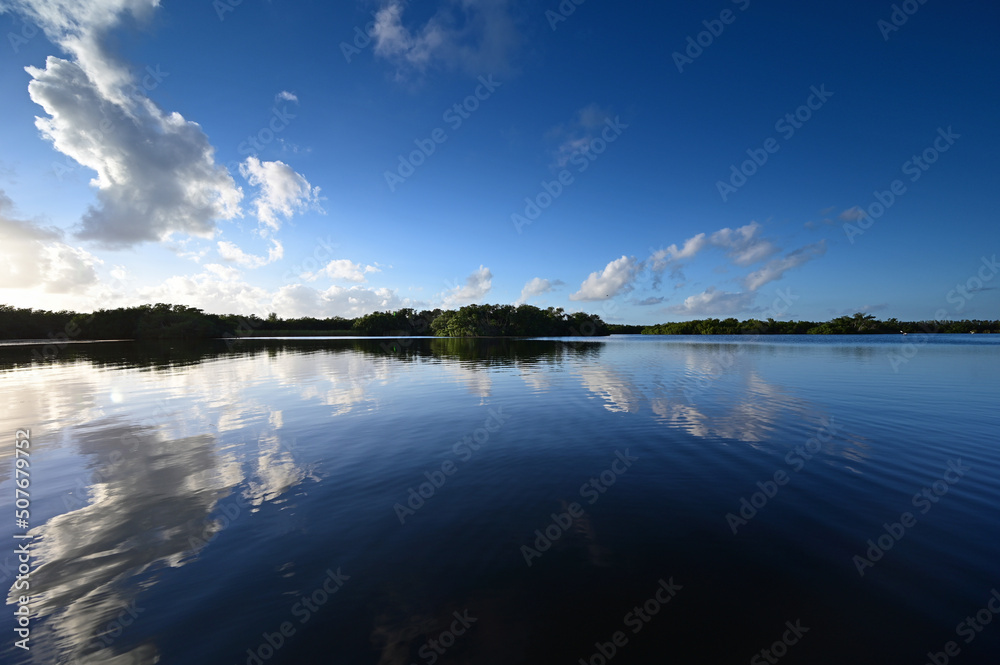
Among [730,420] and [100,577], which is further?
[730,420]

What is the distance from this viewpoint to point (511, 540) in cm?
739

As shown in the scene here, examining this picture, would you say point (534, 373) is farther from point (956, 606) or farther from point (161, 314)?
point (161, 314)

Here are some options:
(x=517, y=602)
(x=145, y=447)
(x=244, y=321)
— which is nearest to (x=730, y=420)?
(x=517, y=602)

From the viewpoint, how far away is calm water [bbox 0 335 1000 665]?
16.6ft

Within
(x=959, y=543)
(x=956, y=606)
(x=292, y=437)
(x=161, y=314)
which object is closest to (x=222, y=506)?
(x=292, y=437)

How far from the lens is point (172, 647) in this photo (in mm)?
4941

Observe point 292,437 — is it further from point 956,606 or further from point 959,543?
point 959,543

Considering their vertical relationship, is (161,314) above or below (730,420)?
above

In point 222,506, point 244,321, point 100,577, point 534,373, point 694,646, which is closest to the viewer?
point 694,646

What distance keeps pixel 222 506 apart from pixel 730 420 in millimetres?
18541

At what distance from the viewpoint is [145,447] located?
522 inches

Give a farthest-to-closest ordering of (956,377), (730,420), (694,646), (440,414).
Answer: (956,377), (440,414), (730,420), (694,646)

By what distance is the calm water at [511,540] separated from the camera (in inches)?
199

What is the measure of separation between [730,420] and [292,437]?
18.6 m
